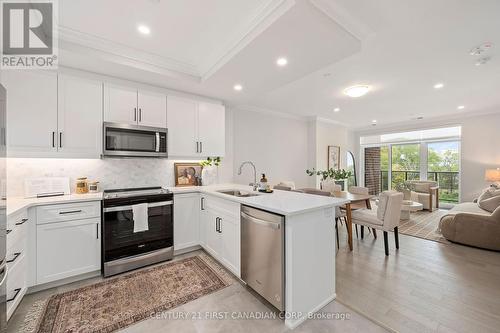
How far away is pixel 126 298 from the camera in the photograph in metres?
2.08

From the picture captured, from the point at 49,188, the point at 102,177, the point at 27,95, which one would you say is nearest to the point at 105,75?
the point at 27,95

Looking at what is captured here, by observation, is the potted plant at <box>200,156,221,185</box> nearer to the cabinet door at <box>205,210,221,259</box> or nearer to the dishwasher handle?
the cabinet door at <box>205,210,221,259</box>

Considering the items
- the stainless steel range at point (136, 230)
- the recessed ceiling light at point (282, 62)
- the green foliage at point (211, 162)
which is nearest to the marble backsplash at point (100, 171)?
the stainless steel range at point (136, 230)

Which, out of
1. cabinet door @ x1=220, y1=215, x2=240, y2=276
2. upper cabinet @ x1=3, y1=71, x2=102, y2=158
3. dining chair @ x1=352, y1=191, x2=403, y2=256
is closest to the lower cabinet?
cabinet door @ x1=220, y1=215, x2=240, y2=276

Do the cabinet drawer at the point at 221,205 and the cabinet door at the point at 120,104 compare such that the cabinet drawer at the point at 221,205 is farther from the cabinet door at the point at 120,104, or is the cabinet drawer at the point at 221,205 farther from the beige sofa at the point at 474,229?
the beige sofa at the point at 474,229

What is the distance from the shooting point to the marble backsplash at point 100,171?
245cm

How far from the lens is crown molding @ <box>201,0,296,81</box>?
1.67 metres

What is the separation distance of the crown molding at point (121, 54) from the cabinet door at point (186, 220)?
1791 mm

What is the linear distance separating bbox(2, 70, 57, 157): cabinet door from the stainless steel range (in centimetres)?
92

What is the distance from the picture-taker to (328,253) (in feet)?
6.57

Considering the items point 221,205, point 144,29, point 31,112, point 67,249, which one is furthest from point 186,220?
point 144,29

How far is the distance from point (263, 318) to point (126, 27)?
314 centimetres

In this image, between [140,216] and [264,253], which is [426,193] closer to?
[264,253]

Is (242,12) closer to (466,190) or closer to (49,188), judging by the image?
(49,188)
